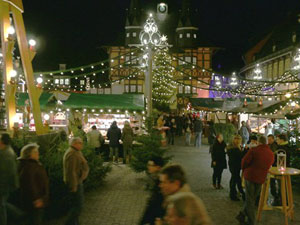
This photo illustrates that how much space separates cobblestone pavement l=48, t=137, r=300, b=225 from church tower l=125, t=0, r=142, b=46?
117ft

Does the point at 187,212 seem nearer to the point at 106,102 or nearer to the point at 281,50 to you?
the point at 106,102

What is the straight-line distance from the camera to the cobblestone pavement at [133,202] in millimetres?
7270

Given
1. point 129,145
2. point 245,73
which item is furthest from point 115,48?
point 129,145

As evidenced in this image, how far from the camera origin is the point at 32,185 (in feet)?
18.1

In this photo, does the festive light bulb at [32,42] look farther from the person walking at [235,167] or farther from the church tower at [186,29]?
the church tower at [186,29]

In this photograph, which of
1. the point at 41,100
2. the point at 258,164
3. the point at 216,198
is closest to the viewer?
the point at 258,164

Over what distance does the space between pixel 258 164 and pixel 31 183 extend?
397 cm

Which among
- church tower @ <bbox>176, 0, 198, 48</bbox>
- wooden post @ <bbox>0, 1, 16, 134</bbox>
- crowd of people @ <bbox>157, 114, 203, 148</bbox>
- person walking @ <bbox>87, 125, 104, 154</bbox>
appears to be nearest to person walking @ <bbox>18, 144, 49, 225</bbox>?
wooden post @ <bbox>0, 1, 16, 134</bbox>

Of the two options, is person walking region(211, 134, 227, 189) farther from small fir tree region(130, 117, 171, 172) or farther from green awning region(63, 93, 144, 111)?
green awning region(63, 93, 144, 111)

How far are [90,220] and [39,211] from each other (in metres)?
1.71

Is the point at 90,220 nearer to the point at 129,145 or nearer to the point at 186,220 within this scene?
the point at 186,220

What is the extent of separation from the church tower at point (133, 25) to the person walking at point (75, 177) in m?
41.2

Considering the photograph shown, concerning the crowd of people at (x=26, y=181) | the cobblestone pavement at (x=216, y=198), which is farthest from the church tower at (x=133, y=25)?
the crowd of people at (x=26, y=181)

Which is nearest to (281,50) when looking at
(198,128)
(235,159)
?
(198,128)
